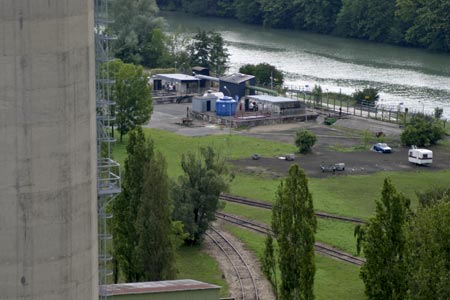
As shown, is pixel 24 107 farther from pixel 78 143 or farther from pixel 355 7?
pixel 355 7

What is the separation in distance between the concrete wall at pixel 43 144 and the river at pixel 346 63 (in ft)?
135

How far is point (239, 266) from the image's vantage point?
1074 inches

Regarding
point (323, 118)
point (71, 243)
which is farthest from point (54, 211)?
point (323, 118)

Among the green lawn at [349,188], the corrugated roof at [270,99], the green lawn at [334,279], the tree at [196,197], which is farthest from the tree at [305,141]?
the green lawn at [334,279]

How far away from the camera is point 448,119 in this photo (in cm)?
5141

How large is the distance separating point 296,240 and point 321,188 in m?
14.8

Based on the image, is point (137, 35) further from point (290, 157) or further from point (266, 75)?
point (290, 157)

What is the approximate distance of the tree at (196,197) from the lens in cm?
2902

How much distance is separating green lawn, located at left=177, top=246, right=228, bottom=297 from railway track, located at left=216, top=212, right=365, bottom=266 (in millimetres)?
1939

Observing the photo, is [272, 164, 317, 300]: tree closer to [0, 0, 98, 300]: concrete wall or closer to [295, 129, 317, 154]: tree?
[0, 0, 98, 300]: concrete wall

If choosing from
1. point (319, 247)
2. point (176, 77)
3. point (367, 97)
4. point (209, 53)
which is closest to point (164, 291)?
point (319, 247)

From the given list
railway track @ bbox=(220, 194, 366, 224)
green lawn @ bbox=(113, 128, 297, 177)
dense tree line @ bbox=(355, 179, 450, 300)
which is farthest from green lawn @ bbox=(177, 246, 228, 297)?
green lawn @ bbox=(113, 128, 297, 177)

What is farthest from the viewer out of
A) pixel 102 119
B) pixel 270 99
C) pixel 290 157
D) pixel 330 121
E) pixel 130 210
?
pixel 270 99

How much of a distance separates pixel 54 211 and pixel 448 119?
40537mm
